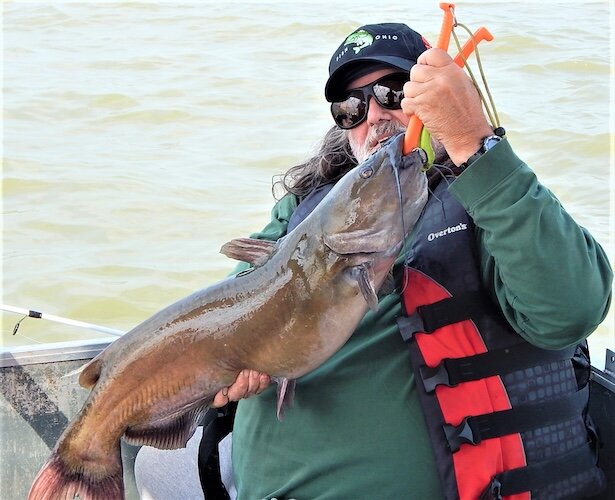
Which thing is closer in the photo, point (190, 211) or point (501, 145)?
point (501, 145)

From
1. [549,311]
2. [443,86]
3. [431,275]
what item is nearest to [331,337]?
[431,275]

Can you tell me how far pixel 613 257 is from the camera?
8.55 m

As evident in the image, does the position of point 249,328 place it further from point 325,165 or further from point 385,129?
point 325,165

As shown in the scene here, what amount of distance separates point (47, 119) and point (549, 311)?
10643mm

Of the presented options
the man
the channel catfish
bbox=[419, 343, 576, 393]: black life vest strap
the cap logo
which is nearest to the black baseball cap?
the cap logo

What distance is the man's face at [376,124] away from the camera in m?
2.90

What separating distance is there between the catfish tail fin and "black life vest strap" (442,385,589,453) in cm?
99

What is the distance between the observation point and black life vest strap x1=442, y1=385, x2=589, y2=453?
97.6 inches

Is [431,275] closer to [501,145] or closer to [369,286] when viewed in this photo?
[369,286]

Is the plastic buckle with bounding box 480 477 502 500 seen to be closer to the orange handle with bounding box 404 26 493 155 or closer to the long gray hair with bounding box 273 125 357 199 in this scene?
the orange handle with bounding box 404 26 493 155

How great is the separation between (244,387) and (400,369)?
45 cm

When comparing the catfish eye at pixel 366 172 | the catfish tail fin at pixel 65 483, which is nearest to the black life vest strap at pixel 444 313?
the catfish eye at pixel 366 172

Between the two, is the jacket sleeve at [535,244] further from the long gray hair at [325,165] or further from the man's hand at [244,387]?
the long gray hair at [325,165]

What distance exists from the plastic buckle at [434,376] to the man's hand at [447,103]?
2.08ft
